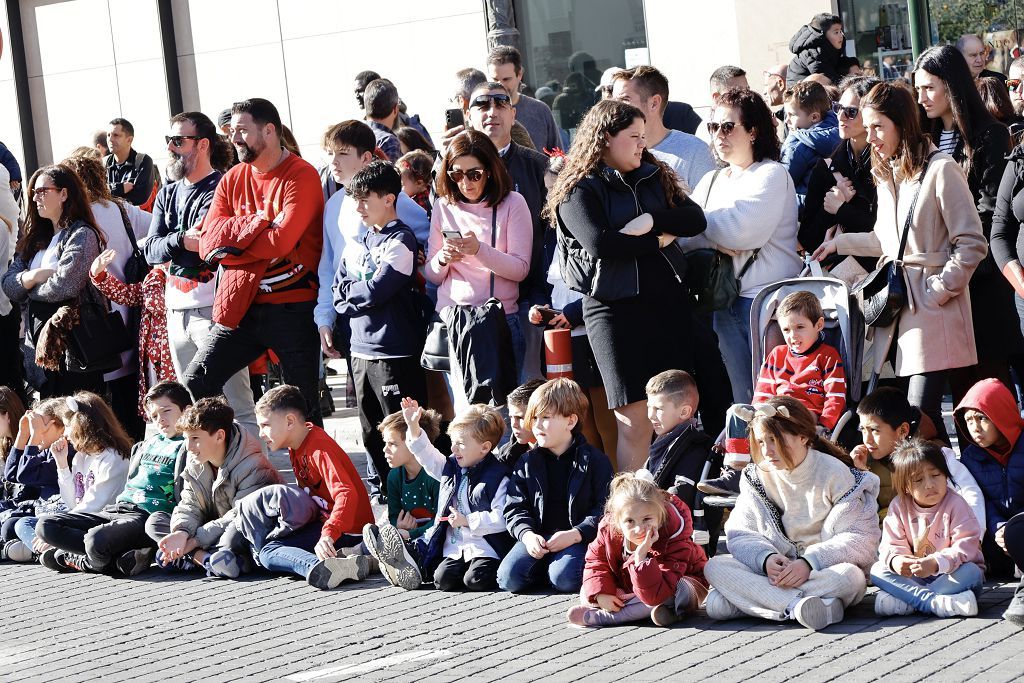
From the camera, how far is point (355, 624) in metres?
6.24

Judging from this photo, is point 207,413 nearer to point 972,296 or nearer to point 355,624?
point 355,624

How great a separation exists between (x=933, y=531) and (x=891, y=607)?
388mm

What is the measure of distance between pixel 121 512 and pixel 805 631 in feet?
12.7

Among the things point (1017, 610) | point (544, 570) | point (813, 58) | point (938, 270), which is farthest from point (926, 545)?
point (813, 58)

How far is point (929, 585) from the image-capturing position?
5.62 m

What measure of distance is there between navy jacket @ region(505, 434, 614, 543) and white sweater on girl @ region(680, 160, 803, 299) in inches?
48.6

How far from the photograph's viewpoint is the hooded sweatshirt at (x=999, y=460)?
615cm

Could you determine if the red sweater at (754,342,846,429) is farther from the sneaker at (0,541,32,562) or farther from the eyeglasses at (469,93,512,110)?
the sneaker at (0,541,32,562)

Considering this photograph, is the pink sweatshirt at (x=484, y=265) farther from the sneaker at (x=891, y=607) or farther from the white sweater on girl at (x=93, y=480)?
the sneaker at (x=891, y=607)

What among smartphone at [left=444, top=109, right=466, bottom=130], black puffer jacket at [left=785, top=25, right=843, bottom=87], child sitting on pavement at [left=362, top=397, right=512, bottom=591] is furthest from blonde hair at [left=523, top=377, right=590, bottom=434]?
black puffer jacket at [left=785, top=25, right=843, bottom=87]

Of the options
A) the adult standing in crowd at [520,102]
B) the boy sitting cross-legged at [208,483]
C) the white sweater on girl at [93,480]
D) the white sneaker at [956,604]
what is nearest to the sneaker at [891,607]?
the white sneaker at [956,604]

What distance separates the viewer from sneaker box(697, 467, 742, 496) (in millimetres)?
6316

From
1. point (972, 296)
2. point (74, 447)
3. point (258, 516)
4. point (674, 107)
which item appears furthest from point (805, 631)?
point (674, 107)

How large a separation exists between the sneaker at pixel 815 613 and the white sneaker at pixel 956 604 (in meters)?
0.36
